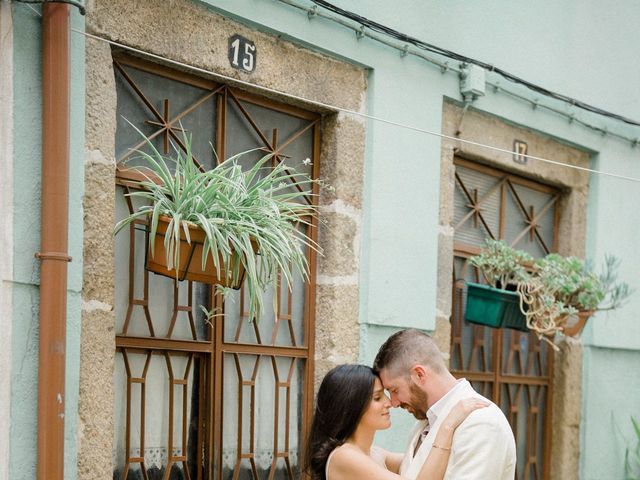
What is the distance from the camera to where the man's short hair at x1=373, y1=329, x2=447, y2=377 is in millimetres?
4488

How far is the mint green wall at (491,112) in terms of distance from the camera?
6.08 meters

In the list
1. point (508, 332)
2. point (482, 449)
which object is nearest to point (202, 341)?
point (482, 449)

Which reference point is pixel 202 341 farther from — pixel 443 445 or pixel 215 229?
pixel 443 445

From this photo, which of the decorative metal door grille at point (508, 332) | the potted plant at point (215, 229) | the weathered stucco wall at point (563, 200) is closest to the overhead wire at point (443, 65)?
the weathered stucco wall at point (563, 200)

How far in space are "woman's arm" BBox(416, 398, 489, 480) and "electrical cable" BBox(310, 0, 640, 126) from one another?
2.38 m

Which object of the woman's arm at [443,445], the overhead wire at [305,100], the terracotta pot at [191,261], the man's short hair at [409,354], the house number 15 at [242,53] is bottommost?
the woman's arm at [443,445]

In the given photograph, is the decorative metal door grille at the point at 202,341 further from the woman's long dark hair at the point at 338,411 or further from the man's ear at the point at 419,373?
the man's ear at the point at 419,373

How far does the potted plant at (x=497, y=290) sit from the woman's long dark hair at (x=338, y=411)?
198 centimetres

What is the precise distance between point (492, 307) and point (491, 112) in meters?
1.30

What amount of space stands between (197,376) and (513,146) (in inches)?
113

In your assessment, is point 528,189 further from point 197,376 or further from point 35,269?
point 35,269

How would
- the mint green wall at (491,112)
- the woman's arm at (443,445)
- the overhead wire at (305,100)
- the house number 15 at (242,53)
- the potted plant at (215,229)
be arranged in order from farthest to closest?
the mint green wall at (491,112)
the house number 15 at (242,53)
the overhead wire at (305,100)
the potted plant at (215,229)
the woman's arm at (443,445)

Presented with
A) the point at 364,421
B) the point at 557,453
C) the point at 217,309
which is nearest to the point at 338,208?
the point at 217,309

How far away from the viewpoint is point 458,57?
6590mm
